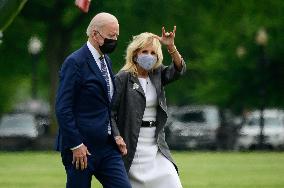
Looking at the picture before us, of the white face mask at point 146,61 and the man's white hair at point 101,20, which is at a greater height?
the man's white hair at point 101,20

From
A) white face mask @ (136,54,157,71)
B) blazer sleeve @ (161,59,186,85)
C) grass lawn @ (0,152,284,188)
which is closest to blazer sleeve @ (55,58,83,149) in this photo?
white face mask @ (136,54,157,71)

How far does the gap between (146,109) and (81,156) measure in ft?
3.58

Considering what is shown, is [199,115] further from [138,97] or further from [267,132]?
[138,97]

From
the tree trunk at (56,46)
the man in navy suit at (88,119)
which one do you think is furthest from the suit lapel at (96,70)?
the tree trunk at (56,46)

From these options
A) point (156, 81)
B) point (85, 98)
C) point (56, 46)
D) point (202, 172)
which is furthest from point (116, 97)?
point (56, 46)

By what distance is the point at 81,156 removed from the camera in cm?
885

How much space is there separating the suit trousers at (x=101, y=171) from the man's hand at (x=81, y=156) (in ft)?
0.26

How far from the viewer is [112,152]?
29.9 ft

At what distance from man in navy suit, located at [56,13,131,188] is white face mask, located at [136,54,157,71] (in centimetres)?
62

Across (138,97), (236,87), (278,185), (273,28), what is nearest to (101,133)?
(138,97)

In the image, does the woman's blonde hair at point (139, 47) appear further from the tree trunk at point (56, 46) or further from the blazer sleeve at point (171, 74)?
the tree trunk at point (56, 46)

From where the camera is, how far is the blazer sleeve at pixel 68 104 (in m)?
8.84

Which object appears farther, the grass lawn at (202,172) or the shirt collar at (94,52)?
the grass lawn at (202,172)

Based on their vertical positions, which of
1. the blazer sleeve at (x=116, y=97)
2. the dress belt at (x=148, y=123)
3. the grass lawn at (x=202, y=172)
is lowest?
the grass lawn at (x=202, y=172)
